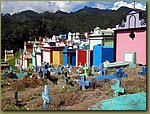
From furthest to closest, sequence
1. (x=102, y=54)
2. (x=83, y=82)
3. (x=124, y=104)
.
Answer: (x=102, y=54) < (x=83, y=82) < (x=124, y=104)

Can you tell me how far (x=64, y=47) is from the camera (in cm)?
416

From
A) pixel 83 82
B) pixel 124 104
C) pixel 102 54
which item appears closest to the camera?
pixel 124 104

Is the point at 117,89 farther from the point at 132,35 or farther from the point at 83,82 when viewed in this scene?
the point at 132,35

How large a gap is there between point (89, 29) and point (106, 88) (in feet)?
2.35

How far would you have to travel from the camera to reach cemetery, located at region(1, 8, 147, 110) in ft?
12.7

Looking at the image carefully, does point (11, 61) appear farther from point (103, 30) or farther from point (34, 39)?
point (103, 30)

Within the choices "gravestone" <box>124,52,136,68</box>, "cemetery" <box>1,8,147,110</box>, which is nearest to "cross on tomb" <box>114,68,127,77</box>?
"cemetery" <box>1,8,147,110</box>

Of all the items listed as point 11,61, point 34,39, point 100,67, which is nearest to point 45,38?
point 34,39

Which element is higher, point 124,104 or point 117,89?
point 117,89

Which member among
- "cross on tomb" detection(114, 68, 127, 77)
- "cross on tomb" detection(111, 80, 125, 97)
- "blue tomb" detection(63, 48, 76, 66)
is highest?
"blue tomb" detection(63, 48, 76, 66)

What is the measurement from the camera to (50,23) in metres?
4.12

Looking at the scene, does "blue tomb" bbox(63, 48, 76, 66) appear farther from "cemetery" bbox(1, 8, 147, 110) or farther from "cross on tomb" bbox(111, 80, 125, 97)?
"cross on tomb" bbox(111, 80, 125, 97)

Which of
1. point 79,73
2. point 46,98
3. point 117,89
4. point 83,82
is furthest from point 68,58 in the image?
point 117,89

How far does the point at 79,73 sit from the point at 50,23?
2.21ft
